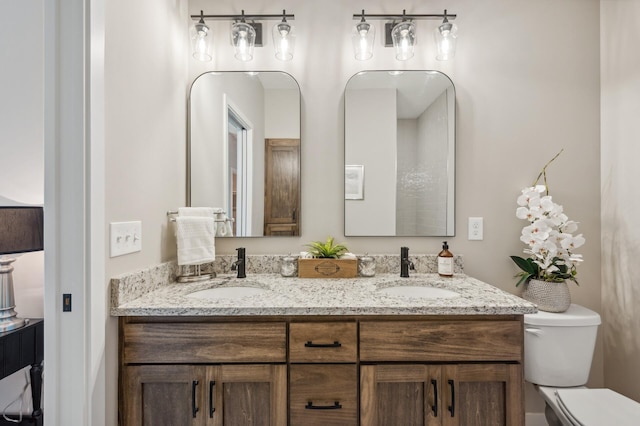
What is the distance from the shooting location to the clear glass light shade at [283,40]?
5.48ft

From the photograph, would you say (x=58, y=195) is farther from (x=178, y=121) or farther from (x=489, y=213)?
(x=489, y=213)

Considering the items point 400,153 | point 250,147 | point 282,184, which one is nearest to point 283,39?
point 250,147

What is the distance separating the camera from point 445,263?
1.61 meters

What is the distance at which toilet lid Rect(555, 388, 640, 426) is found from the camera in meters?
1.11

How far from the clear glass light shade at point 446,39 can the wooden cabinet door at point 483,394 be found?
151 cm

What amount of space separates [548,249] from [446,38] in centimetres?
119

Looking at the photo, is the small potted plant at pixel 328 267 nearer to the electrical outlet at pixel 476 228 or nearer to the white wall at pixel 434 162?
the white wall at pixel 434 162

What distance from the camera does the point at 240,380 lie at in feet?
3.70

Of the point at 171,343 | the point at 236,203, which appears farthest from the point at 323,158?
the point at 171,343

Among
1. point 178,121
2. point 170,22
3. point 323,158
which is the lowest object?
point 323,158

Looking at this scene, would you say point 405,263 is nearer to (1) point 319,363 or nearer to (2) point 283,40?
(1) point 319,363

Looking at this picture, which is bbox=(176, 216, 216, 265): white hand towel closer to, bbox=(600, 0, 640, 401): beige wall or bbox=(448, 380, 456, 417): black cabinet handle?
bbox=(448, 380, 456, 417): black cabinet handle

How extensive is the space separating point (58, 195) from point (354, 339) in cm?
110

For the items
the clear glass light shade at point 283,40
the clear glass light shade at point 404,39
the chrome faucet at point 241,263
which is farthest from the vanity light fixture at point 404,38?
the chrome faucet at point 241,263
